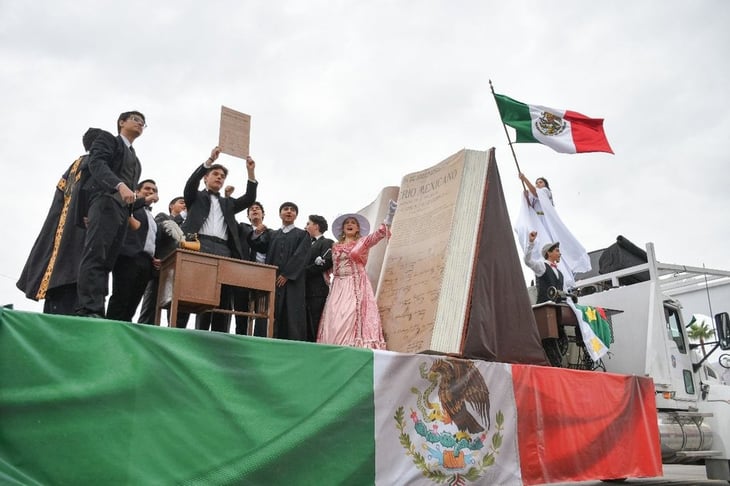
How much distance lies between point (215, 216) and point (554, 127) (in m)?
4.56

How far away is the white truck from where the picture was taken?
6055mm

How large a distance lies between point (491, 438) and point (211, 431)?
2031 mm

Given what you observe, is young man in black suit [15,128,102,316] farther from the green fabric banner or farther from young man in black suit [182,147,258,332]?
the green fabric banner

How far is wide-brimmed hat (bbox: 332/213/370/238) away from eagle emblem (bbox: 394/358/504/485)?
78.4 inches

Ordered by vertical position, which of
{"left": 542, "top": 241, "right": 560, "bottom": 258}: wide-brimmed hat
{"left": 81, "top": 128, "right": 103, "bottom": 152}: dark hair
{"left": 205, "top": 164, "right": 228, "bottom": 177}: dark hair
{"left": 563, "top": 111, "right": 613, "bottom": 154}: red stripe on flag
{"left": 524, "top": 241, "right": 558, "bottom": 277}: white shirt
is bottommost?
{"left": 524, "top": 241, "right": 558, "bottom": 277}: white shirt

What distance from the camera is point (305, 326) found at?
17.8 feet

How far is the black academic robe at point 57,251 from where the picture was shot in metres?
4.00

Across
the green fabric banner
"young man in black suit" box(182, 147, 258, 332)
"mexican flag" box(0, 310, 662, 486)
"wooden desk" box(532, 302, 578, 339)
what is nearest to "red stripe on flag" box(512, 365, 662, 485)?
"mexican flag" box(0, 310, 662, 486)

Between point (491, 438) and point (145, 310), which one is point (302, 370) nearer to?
point (491, 438)

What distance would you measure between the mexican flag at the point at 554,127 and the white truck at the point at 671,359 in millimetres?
1639

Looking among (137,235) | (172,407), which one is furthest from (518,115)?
(172,407)

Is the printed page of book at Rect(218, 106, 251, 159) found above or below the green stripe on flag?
below

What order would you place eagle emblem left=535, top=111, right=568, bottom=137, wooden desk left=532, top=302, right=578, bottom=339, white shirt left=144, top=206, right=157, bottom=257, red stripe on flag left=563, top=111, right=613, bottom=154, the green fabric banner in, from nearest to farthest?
the green fabric banner < white shirt left=144, top=206, right=157, bottom=257 < wooden desk left=532, top=302, right=578, bottom=339 < eagle emblem left=535, top=111, right=568, bottom=137 < red stripe on flag left=563, top=111, right=613, bottom=154

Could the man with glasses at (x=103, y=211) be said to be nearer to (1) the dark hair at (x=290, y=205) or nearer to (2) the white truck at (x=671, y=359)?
(1) the dark hair at (x=290, y=205)
